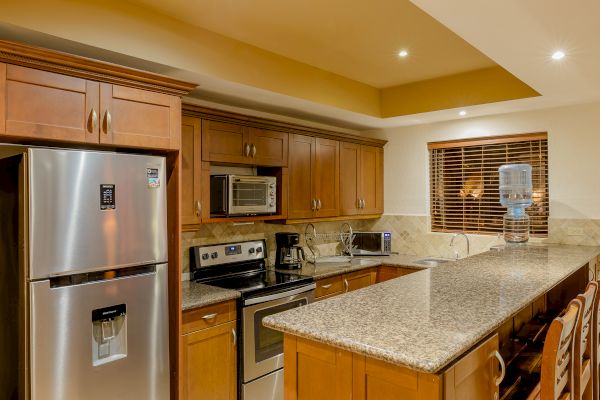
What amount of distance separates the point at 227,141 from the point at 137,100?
959 millimetres

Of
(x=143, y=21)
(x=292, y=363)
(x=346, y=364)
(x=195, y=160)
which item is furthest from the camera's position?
(x=195, y=160)

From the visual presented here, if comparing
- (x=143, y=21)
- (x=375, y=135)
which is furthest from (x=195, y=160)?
(x=375, y=135)

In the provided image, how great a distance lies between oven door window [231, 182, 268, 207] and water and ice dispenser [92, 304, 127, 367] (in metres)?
1.23

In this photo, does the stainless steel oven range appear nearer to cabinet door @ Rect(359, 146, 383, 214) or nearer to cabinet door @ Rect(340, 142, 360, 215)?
cabinet door @ Rect(340, 142, 360, 215)

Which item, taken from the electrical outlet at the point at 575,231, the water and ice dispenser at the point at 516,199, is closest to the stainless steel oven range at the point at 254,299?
the water and ice dispenser at the point at 516,199

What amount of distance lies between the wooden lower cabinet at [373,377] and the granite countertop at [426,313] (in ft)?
0.24

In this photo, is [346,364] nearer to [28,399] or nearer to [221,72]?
[28,399]

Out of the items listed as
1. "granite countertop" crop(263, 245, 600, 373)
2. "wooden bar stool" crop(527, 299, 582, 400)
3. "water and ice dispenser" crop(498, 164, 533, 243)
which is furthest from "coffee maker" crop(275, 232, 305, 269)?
"wooden bar stool" crop(527, 299, 582, 400)

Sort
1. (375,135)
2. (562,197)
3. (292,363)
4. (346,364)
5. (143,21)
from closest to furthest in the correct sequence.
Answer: (346,364) → (292,363) → (143,21) → (562,197) → (375,135)

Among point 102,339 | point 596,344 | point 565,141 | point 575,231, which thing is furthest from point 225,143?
point 575,231

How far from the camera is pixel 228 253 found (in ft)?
11.3

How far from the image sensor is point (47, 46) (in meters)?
2.16

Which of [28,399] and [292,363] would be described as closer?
[292,363]

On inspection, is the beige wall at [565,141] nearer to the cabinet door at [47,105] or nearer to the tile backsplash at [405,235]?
the tile backsplash at [405,235]
